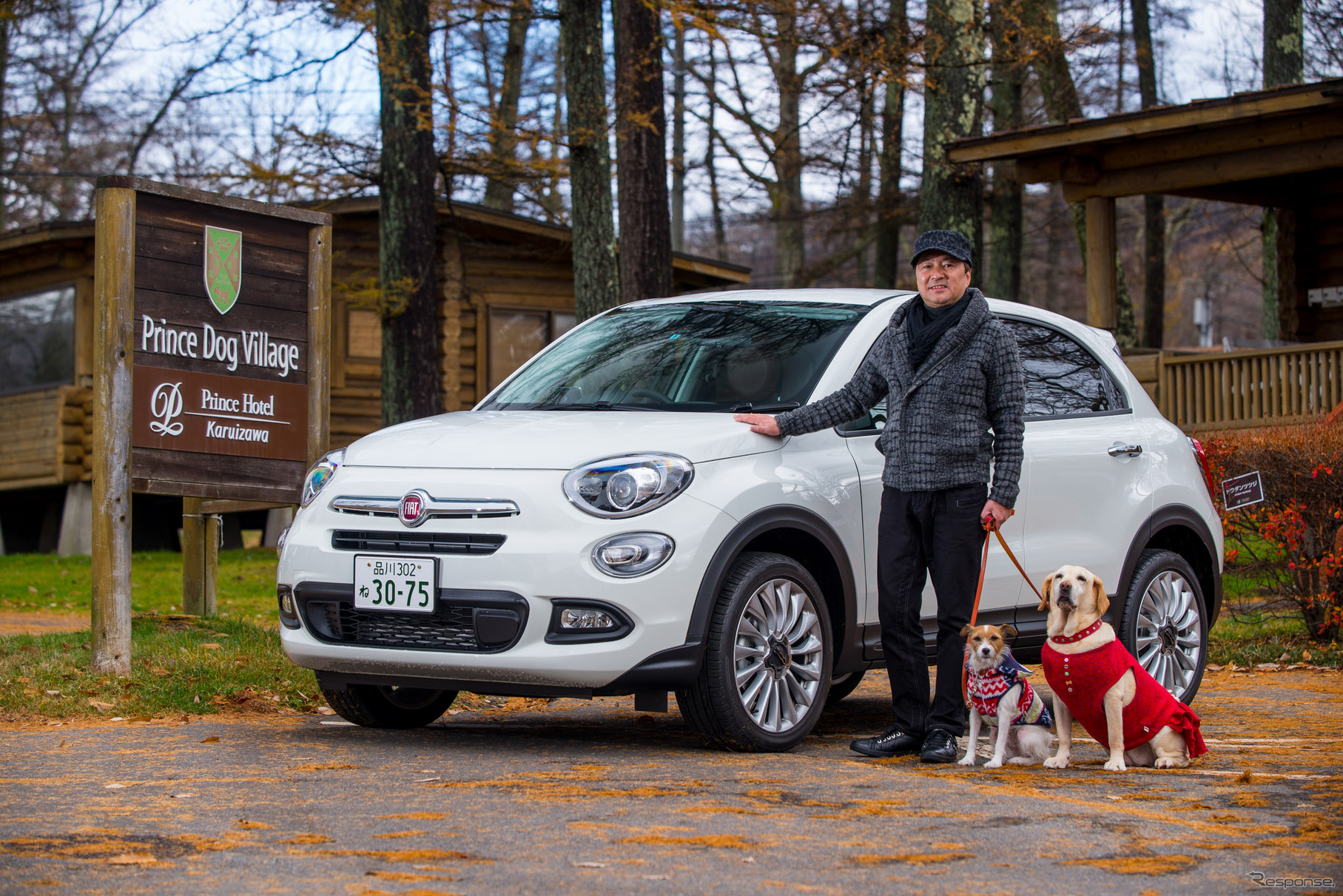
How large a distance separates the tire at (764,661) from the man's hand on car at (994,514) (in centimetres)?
70

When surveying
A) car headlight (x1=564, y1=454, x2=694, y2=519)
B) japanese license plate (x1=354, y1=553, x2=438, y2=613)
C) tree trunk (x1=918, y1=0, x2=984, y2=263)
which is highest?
tree trunk (x1=918, y1=0, x2=984, y2=263)

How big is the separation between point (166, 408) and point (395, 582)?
105 inches

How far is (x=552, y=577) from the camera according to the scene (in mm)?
5371

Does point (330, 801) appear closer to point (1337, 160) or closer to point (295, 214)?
point (295, 214)

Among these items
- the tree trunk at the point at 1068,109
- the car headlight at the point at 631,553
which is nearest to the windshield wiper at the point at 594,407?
the car headlight at the point at 631,553

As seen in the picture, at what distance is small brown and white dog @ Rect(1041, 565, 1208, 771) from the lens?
5621 millimetres

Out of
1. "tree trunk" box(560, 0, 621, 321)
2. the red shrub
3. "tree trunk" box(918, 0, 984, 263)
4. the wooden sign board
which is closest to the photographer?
the wooden sign board

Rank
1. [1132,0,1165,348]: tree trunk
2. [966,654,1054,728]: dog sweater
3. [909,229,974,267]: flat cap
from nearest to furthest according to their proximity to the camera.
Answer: [966,654,1054,728]: dog sweater < [909,229,974,267]: flat cap < [1132,0,1165,348]: tree trunk

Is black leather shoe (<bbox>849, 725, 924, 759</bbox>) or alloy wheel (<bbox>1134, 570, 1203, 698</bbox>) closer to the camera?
black leather shoe (<bbox>849, 725, 924, 759</bbox>)

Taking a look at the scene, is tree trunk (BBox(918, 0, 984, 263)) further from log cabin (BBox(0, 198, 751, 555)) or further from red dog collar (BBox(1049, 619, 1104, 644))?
red dog collar (BBox(1049, 619, 1104, 644))

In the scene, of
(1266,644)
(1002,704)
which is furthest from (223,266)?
(1266,644)

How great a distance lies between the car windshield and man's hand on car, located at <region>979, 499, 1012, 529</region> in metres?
0.88

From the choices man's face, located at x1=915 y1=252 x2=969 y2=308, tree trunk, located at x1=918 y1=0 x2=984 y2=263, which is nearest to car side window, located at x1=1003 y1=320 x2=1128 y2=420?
man's face, located at x1=915 y1=252 x2=969 y2=308

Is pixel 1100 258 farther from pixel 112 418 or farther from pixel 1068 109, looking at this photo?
pixel 112 418
